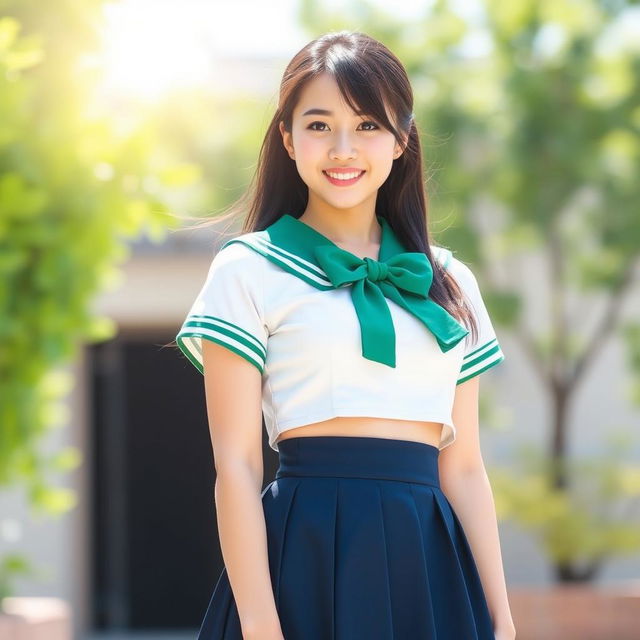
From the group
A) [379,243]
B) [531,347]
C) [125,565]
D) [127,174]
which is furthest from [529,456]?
[379,243]

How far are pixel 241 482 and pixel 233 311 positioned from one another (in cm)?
26

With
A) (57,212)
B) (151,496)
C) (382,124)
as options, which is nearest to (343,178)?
(382,124)

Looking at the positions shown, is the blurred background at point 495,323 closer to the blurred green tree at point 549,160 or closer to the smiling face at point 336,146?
the blurred green tree at point 549,160

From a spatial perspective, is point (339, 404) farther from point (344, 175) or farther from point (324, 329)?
point (344, 175)

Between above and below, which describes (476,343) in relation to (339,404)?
above

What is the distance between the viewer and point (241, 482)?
6.66ft

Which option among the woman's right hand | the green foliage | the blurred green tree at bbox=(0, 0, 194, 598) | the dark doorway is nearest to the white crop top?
the woman's right hand

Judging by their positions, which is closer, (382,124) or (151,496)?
(382,124)

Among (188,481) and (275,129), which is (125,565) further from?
(275,129)

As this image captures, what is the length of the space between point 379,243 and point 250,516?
1.88ft

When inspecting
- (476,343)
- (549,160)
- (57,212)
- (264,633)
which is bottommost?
(264,633)

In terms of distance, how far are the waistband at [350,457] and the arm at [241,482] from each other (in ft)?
0.20

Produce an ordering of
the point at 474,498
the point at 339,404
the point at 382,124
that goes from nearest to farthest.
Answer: the point at 339,404, the point at 382,124, the point at 474,498

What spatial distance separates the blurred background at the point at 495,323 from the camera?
8.11 m
